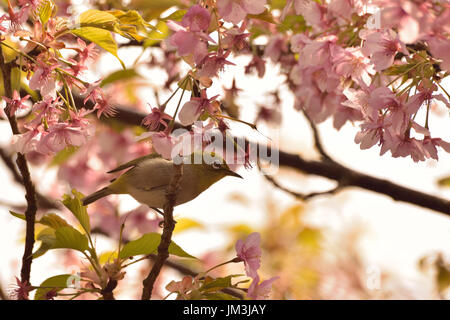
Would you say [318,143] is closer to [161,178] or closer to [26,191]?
[161,178]

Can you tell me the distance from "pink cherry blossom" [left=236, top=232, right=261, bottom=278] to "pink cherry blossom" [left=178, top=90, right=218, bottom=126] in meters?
0.50

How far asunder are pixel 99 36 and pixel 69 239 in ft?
2.11

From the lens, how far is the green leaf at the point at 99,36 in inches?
Result: 73.1

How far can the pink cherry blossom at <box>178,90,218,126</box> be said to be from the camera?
1.58 meters

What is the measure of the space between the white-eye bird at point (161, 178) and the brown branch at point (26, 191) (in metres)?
0.53

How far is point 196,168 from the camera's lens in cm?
245

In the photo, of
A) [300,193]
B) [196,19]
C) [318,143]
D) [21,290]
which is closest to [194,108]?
[196,19]

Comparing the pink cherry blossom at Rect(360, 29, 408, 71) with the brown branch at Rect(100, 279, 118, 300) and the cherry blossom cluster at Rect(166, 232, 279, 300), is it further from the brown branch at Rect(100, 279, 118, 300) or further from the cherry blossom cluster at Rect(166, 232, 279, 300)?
the brown branch at Rect(100, 279, 118, 300)

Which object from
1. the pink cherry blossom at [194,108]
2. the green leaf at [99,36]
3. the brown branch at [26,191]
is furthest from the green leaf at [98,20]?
the pink cherry blossom at [194,108]

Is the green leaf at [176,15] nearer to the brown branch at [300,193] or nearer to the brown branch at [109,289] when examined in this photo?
the brown branch at [109,289]

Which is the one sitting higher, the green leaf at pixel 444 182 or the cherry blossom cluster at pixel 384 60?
the green leaf at pixel 444 182
